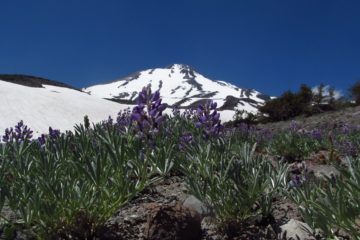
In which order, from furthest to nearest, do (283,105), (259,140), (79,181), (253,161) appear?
(283,105)
(259,140)
(253,161)
(79,181)

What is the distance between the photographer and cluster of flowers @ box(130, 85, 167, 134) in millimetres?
2988

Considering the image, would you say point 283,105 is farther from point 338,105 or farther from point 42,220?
point 42,220

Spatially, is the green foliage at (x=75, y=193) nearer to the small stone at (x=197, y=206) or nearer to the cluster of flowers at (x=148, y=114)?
the cluster of flowers at (x=148, y=114)

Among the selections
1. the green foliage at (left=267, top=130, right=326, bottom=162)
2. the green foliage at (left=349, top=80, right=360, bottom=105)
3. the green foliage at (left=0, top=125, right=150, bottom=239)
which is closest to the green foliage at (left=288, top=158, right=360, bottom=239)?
the green foliage at (left=0, top=125, right=150, bottom=239)

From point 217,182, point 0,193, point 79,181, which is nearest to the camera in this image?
point 0,193

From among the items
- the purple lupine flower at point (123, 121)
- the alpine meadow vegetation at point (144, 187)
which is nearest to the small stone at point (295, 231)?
the alpine meadow vegetation at point (144, 187)

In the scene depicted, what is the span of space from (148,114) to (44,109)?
2867 cm

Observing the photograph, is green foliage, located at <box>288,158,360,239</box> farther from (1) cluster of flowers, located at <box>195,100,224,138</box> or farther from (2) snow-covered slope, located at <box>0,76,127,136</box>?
(2) snow-covered slope, located at <box>0,76,127,136</box>

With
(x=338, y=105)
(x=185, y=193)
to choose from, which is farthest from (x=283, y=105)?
(x=185, y=193)

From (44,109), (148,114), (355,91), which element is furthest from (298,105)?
(148,114)

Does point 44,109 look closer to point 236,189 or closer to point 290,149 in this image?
point 290,149

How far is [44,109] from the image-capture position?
3019 centimetres

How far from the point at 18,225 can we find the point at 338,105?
23763 mm

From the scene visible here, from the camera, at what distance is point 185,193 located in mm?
3316
